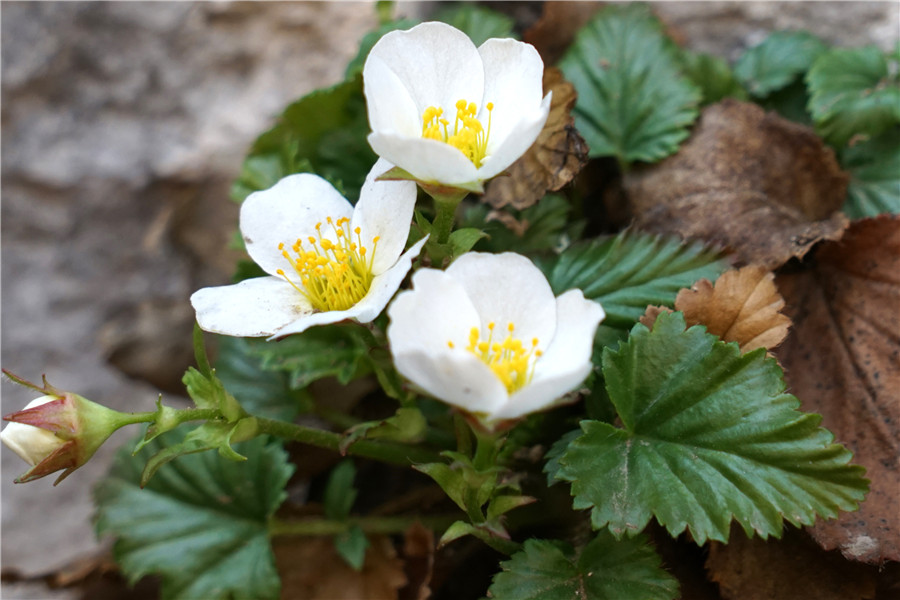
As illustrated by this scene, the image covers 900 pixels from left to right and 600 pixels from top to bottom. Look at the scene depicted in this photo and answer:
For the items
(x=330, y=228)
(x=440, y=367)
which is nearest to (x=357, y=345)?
(x=330, y=228)

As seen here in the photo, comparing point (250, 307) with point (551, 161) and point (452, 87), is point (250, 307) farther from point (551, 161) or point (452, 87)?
point (551, 161)

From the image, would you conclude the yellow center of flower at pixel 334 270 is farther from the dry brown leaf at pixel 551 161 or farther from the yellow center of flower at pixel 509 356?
the dry brown leaf at pixel 551 161

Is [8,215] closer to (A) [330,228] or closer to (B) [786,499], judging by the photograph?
(A) [330,228]

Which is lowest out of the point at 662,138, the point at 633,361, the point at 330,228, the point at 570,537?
the point at 570,537

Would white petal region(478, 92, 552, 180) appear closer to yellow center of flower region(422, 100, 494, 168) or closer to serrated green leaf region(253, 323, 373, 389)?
yellow center of flower region(422, 100, 494, 168)

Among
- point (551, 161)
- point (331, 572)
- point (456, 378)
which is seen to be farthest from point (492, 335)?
point (331, 572)

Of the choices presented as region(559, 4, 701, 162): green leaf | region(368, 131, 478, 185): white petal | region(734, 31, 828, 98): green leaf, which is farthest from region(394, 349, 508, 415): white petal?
region(734, 31, 828, 98): green leaf

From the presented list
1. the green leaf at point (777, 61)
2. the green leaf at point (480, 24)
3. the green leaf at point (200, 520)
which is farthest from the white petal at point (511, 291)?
the green leaf at point (777, 61)
